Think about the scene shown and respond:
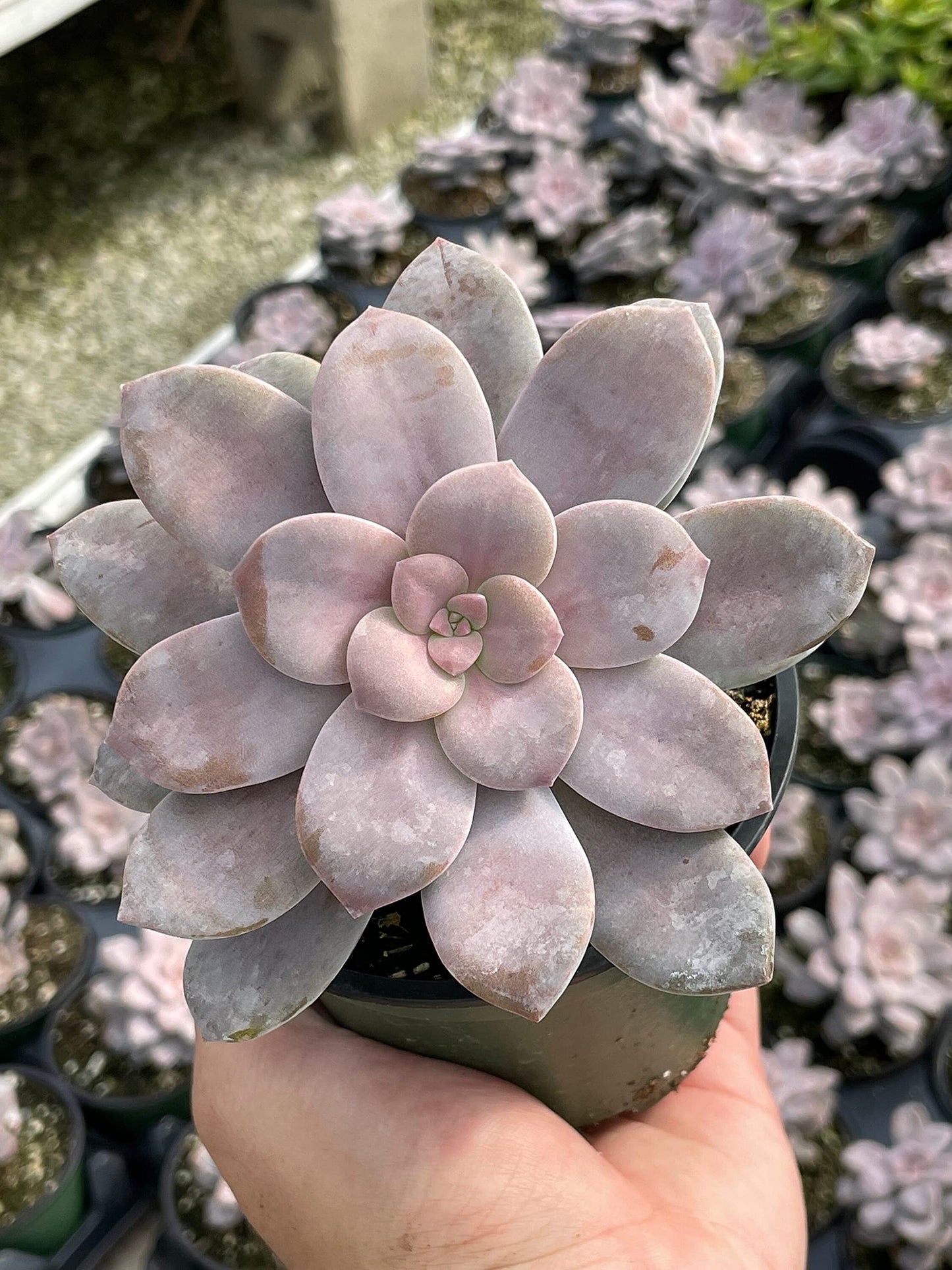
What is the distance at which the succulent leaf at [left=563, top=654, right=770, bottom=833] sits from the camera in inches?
19.7

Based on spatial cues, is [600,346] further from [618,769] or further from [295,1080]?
[295,1080]

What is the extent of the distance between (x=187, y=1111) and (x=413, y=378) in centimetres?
107

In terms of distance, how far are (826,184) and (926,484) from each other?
53 cm

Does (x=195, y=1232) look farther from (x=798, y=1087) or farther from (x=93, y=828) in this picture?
(x=798, y=1087)

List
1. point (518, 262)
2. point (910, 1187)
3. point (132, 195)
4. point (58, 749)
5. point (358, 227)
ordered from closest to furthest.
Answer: point (910, 1187) < point (58, 749) < point (518, 262) < point (358, 227) < point (132, 195)

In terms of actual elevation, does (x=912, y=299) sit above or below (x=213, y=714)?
below

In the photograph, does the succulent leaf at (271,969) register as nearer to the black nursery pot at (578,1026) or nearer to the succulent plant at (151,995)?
the black nursery pot at (578,1026)

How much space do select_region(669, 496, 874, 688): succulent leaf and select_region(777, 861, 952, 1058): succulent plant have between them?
687 millimetres

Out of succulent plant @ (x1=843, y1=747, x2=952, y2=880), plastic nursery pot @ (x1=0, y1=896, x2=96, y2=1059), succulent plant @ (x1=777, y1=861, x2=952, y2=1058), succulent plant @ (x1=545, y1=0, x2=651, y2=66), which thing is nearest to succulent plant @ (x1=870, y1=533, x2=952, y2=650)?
succulent plant @ (x1=843, y1=747, x2=952, y2=880)

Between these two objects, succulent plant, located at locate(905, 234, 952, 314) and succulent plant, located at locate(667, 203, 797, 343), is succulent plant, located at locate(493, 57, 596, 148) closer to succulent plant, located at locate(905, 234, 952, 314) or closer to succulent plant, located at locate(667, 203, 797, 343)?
succulent plant, located at locate(667, 203, 797, 343)

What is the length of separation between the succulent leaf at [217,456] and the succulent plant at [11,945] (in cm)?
89

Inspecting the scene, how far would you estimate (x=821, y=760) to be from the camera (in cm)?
141

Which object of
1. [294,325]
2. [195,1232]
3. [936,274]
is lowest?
[195,1232]

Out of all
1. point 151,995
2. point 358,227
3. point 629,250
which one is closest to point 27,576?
point 151,995
